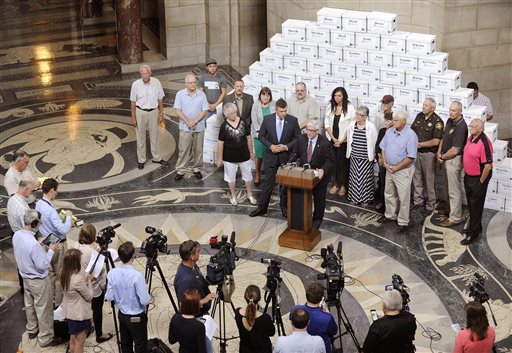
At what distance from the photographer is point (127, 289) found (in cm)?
903

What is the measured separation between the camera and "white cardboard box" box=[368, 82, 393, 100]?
44.5 feet

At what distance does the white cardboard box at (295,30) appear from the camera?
14.4 m

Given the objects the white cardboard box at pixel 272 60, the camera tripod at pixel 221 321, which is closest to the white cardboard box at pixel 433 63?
the white cardboard box at pixel 272 60

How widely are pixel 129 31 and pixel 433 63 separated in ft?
26.5

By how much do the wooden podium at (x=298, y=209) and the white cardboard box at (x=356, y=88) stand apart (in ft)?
7.83

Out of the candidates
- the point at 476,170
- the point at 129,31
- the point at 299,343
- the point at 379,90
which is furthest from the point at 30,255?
the point at 129,31

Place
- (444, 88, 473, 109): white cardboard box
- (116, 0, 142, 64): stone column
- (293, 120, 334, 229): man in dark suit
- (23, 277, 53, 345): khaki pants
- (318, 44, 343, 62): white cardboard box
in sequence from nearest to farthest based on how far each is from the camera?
(23, 277, 53, 345): khaki pants → (293, 120, 334, 229): man in dark suit → (444, 88, 473, 109): white cardboard box → (318, 44, 343, 62): white cardboard box → (116, 0, 142, 64): stone column

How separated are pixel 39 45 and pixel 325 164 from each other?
466 inches

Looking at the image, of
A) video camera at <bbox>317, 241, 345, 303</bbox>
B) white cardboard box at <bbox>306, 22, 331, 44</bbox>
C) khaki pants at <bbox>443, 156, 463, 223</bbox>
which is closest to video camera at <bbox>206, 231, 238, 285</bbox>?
video camera at <bbox>317, 241, 345, 303</bbox>

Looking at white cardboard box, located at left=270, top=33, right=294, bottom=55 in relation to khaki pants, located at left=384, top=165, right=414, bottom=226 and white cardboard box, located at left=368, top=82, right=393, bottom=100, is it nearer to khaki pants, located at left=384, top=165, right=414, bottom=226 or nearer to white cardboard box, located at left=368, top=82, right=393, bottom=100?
white cardboard box, located at left=368, top=82, right=393, bottom=100

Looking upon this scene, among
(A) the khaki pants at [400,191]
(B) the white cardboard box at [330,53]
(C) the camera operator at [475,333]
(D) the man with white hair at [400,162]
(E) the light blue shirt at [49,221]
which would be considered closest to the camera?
(C) the camera operator at [475,333]

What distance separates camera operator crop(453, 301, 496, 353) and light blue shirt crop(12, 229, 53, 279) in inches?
165

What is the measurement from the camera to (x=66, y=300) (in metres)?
9.35

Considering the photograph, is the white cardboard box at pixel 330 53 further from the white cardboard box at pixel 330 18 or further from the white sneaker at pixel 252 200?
the white sneaker at pixel 252 200
